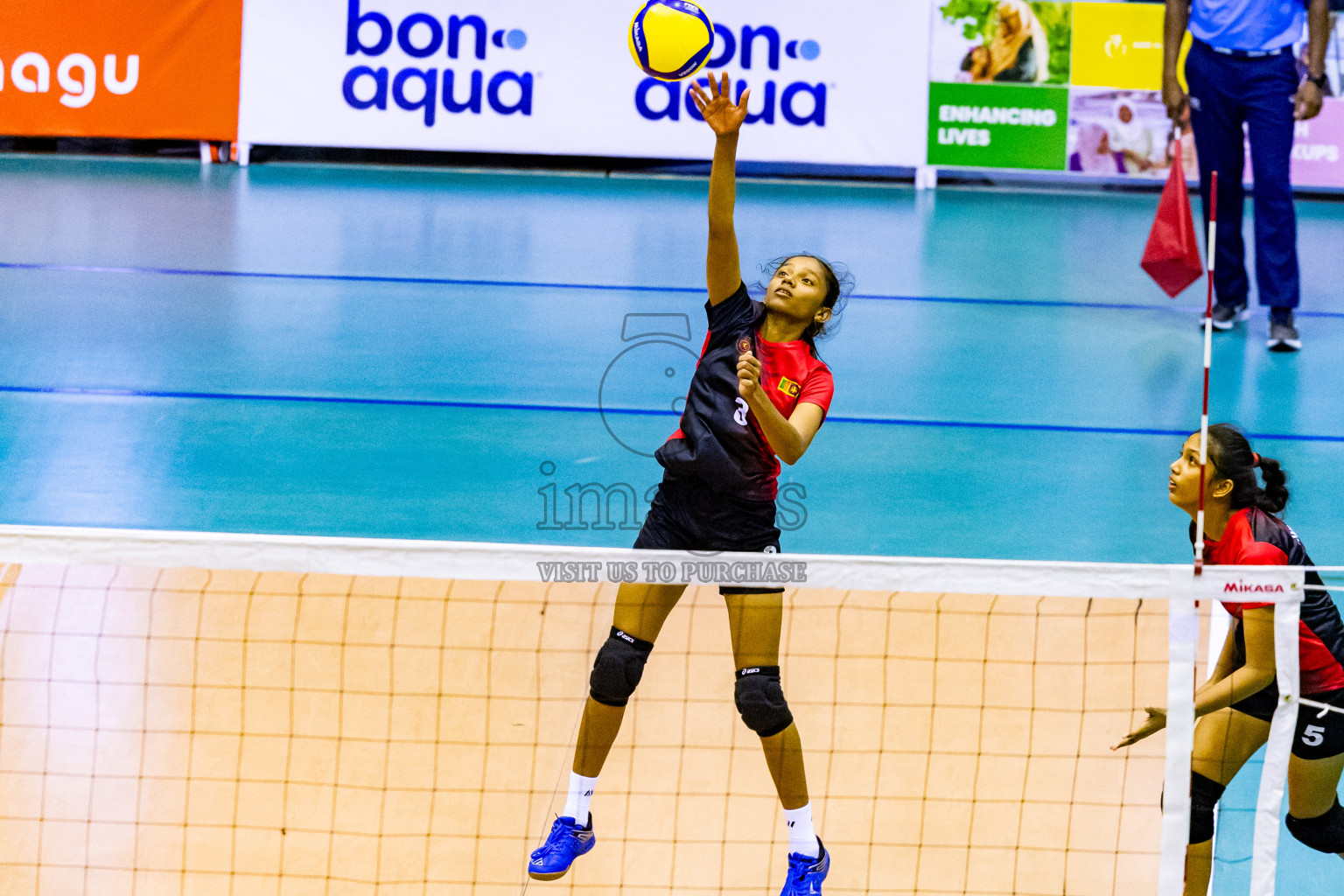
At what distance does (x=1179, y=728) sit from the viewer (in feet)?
10.3

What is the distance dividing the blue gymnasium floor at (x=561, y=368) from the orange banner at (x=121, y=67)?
986mm

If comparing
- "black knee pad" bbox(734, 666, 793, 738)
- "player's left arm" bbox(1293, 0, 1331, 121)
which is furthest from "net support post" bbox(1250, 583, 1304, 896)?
"player's left arm" bbox(1293, 0, 1331, 121)

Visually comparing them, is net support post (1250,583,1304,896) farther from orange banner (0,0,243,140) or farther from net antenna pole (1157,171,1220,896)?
orange banner (0,0,243,140)

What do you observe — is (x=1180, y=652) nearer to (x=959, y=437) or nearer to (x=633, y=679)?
(x=633, y=679)

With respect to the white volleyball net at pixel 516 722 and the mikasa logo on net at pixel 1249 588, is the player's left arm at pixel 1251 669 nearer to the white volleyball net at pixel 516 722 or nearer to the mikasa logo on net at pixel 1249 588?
the mikasa logo on net at pixel 1249 588

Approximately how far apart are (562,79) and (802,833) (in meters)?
10.7

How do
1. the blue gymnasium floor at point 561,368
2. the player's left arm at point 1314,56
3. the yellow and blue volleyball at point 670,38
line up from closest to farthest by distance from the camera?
1. the yellow and blue volleyball at point 670,38
2. the blue gymnasium floor at point 561,368
3. the player's left arm at point 1314,56

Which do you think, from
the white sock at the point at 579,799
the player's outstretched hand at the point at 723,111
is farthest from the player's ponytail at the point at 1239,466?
the white sock at the point at 579,799

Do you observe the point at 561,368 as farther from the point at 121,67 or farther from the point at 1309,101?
the point at 121,67

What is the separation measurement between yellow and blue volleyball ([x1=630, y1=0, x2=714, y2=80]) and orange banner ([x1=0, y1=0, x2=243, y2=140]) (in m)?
9.72

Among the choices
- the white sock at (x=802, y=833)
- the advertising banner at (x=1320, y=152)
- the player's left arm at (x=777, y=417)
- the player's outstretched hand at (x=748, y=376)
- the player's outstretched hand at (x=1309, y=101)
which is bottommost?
the white sock at (x=802, y=833)

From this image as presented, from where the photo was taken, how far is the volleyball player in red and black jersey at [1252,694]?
338 centimetres

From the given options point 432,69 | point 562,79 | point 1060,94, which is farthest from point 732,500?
point 1060,94

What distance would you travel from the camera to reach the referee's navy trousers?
839cm
